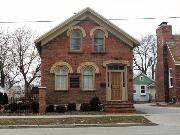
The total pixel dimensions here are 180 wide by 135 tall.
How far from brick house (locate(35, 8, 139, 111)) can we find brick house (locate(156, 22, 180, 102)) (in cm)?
1178

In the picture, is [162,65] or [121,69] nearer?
[121,69]

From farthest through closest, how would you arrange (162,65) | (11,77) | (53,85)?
1. (11,77)
2. (162,65)
3. (53,85)

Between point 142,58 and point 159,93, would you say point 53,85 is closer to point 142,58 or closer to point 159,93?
point 159,93

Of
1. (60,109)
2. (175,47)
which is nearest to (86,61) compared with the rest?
(60,109)

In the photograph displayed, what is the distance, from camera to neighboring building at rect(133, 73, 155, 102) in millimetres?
64144

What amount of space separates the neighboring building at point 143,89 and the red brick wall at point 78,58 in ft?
118

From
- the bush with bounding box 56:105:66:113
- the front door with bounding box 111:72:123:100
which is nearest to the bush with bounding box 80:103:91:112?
the bush with bounding box 56:105:66:113

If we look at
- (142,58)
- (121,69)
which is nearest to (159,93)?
(121,69)

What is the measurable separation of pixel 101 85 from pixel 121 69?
6.53ft

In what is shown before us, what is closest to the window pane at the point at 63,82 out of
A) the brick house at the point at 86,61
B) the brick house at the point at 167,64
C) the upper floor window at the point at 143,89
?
the brick house at the point at 86,61

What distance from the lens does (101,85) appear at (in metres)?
28.1

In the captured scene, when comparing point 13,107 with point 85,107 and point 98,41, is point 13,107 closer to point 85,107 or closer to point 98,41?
point 85,107

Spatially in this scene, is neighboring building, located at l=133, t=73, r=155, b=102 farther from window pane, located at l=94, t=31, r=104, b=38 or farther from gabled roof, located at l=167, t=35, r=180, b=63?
window pane, located at l=94, t=31, r=104, b=38

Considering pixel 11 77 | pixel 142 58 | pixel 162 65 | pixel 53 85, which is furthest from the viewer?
pixel 142 58
